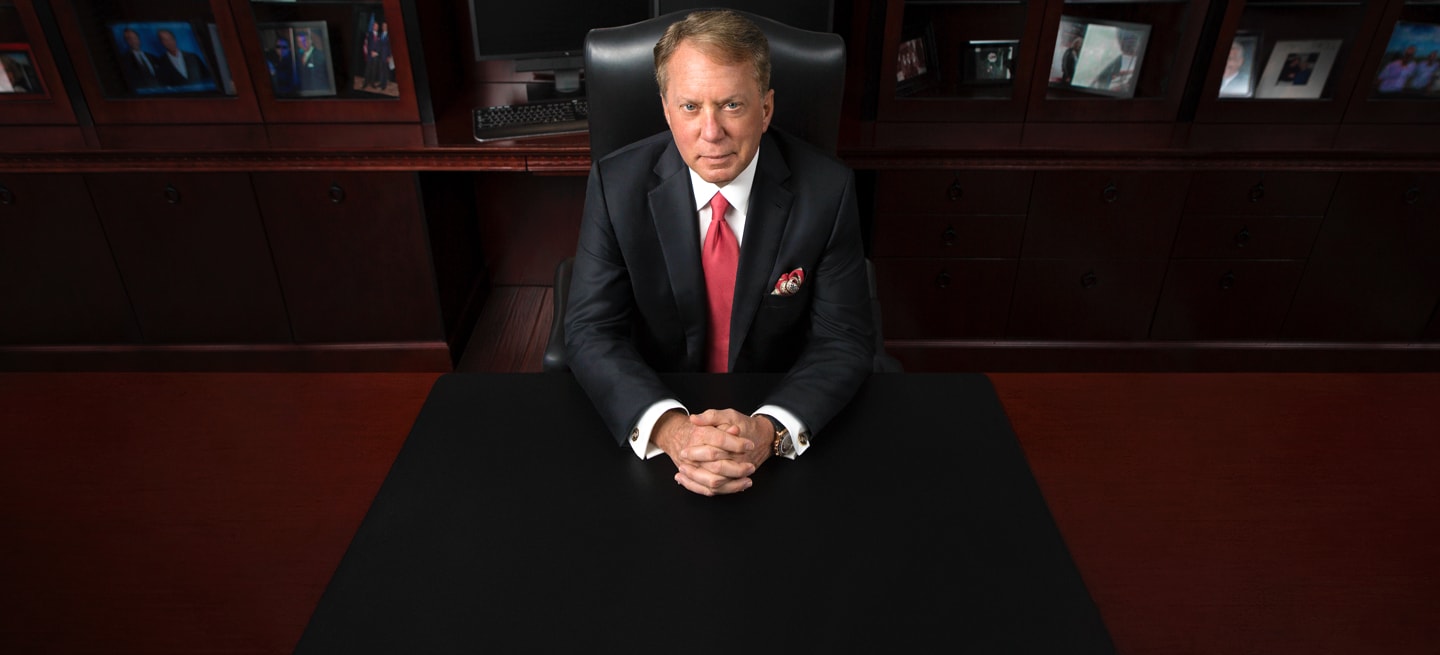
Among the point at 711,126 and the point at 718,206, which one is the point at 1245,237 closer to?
the point at 718,206

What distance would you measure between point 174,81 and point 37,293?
31.7 inches

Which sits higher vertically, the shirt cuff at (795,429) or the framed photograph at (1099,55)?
the framed photograph at (1099,55)

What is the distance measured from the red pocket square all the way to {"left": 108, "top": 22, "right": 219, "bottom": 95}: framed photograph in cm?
194

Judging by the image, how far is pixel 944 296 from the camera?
2.70m

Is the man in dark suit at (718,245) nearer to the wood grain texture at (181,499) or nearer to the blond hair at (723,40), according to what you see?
the blond hair at (723,40)

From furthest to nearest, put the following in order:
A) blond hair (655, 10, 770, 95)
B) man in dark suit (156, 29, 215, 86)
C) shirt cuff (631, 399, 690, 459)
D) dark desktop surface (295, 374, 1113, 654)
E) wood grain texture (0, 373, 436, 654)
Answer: man in dark suit (156, 29, 215, 86) → blond hair (655, 10, 770, 95) → shirt cuff (631, 399, 690, 459) → wood grain texture (0, 373, 436, 654) → dark desktop surface (295, 374, 1113, 654)

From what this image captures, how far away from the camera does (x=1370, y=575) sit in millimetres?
1025

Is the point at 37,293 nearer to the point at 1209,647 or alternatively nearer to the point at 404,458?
the point at 404,458

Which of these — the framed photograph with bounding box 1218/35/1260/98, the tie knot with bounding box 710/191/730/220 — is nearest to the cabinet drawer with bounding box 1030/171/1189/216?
the framed photograph with bounding box 1218/35/1260/98

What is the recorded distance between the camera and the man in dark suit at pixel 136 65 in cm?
A: 243

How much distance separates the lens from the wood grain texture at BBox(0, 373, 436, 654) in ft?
3.19

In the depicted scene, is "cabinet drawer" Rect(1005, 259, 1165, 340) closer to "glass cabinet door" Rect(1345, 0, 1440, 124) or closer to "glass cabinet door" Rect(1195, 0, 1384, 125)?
"glass cabinet door" Rect(1195, 0, 1384, 125)

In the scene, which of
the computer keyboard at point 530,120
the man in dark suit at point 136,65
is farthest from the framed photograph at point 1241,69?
the man in dark suit at point 136,65

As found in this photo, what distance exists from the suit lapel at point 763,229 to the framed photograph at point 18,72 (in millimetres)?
2170
